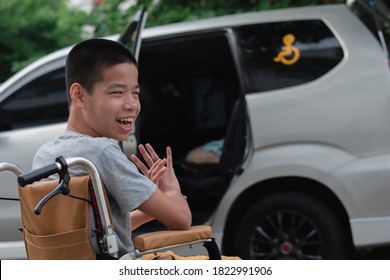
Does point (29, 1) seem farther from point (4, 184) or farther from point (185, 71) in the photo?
point (4, 184)

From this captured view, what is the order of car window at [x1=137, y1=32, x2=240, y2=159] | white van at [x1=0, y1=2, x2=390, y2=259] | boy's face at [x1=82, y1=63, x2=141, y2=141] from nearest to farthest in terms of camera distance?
boy's face at [x1=82, y1=63, x2=141, y2=141], white van at [x1=0, y1=2, x2=390, y2=259], car window at [x1=137, y1=32, x2=240, y2=159]

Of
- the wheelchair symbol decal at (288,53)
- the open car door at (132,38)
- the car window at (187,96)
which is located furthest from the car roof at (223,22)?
the car window at (187,96)

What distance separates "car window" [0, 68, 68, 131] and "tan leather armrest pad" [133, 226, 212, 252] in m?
2.73

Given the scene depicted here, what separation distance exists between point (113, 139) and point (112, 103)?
15cm

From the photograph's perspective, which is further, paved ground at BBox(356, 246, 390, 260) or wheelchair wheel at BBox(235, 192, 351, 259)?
paved ground at BBox(356, 246, 390, 260)

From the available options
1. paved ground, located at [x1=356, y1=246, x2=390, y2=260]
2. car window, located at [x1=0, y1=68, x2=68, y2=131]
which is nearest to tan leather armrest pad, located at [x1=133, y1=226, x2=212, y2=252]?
car window, located at [x1=0, y1=68, x2=68, y2=131]

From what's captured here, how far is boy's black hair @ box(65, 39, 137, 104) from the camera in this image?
2799 millimetres

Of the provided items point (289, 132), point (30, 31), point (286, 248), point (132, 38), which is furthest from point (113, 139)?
point (30, 31)

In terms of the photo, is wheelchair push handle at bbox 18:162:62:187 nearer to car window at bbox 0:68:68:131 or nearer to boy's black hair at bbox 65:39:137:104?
boy's black hair at bbox 65:39:137:104

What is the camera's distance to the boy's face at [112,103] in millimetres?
2785

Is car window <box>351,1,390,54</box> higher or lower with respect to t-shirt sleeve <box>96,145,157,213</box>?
higher

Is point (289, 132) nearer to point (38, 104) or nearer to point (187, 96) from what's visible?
point (38, 104)

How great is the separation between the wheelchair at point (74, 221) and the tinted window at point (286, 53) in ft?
8.55

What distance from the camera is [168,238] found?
8.97ft
